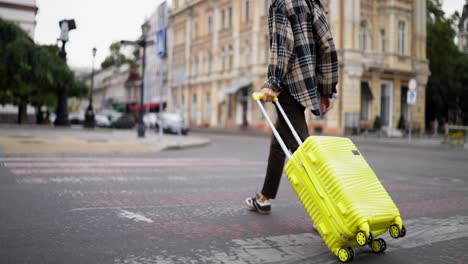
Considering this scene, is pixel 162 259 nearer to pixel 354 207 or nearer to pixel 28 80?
pixel 354 207

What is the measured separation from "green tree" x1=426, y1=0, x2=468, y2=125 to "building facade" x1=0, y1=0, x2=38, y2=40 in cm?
4110

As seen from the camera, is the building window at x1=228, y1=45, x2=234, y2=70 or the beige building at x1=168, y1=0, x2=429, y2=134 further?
the building window at x1=228, y1=45, x2=234, y2=70

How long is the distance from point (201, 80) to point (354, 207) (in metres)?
48.8

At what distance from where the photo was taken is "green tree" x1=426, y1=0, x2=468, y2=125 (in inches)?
1802

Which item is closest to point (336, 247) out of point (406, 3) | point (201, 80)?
point (406, 3)

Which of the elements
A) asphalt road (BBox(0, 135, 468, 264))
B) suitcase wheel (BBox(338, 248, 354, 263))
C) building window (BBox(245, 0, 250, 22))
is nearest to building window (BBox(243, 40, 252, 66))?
building window (BBox(245, 0, 250, 22))

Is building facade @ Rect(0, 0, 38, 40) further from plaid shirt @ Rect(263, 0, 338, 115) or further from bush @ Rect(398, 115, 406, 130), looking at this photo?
bush @ Rect(398, 115, 406, 130)

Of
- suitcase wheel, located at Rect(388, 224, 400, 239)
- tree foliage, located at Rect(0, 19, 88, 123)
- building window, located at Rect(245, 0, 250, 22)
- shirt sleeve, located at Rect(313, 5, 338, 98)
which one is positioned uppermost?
building window, located at Rect(245, 0, 250, 22)

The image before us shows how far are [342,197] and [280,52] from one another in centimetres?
163

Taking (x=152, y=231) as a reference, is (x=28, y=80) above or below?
above

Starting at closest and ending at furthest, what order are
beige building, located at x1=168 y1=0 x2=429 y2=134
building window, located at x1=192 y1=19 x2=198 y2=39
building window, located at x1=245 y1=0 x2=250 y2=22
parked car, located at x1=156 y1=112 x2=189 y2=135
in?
parked car, located at x1=156 y1=112 x2=189 y2=135 < beige building, located at x1=168 y1=0 x2=429 y2=134 < building window, located at x1=245 y1=0 x2=250 y2=22 < building window, located at x1=192 y1=19 x2=198 y2=39

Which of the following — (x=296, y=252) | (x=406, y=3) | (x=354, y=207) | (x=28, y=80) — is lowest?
(x=296, y=252)

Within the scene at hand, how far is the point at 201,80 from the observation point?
2024 inches

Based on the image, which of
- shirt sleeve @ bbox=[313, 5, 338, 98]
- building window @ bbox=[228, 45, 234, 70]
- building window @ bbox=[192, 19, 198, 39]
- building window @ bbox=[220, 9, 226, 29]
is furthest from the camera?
building window @ bbox=[192, 19, 198, 39]
